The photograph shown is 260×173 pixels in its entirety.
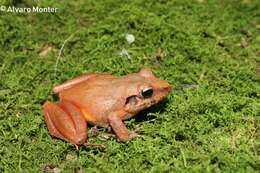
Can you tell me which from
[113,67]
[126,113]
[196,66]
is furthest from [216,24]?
[126,113]

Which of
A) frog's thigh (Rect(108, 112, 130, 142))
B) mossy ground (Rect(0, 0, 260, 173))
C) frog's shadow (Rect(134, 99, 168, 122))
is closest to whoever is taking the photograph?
mossy ground (Rect(0, 0, 260, 173))

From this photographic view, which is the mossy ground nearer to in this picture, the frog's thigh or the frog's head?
the frog's thigh

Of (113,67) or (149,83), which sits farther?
(113,67)

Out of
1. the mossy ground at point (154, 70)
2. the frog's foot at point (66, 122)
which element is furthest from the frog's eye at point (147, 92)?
the frog's foot at point (66, 122)

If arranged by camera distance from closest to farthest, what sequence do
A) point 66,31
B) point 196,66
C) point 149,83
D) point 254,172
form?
point 254,172 → point 149,83 → point 196,66 → point 66,31

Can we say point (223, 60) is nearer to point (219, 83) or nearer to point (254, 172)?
point (219, 83)

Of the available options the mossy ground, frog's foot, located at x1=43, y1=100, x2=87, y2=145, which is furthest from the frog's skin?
the mossy ground

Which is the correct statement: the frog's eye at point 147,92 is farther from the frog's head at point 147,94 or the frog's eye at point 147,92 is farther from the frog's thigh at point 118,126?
the frog's thigh at point 118,126

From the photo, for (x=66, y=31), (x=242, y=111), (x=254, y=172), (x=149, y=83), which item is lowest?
(x=254, y=172)
